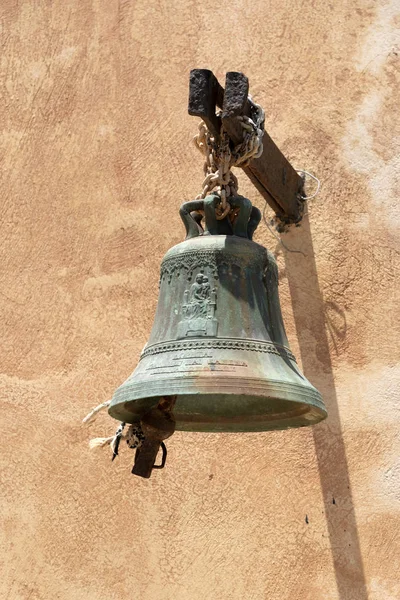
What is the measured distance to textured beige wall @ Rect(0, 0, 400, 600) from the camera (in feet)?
8.30

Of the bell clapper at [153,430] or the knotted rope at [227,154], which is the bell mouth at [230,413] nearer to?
the bell clapper at [153,430]

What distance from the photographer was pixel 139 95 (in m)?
3.14

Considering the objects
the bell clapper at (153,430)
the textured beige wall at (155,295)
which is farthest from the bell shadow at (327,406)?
the bell clapper at (153,430)

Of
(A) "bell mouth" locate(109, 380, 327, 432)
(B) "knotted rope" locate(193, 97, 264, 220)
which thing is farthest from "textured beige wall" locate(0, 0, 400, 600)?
(B) "knotted rope" locate(193, 97, 264, 220)

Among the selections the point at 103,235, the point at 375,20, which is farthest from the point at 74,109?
the point at 375,20

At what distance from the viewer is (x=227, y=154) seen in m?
1.99

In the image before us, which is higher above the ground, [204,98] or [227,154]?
[204,98]

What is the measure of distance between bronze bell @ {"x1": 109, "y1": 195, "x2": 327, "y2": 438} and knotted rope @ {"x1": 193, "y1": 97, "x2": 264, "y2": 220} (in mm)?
24

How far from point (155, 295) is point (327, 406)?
674mm

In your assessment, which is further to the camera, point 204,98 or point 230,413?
point 230,413

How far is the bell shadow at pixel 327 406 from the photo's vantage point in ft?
8.01

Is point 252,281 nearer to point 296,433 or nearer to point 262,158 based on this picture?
point 262,158

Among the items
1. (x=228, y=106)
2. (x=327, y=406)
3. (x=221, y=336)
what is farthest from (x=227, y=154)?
(x=327, y=406)

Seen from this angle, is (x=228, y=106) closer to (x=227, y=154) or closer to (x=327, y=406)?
(x=227, y=154)
